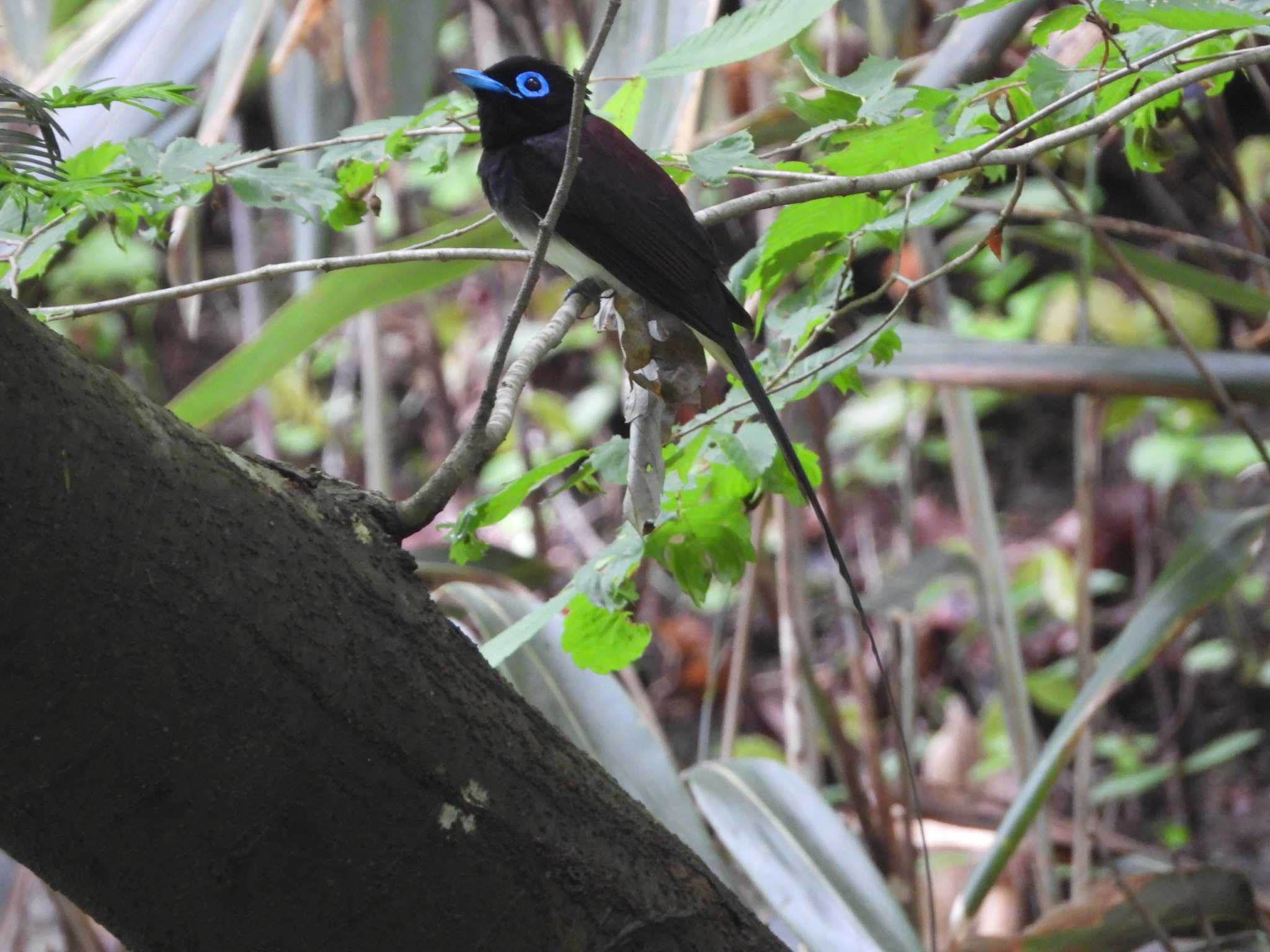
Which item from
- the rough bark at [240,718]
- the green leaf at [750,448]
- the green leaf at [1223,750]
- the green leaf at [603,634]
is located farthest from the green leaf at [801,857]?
the green leaf at [1223,750]

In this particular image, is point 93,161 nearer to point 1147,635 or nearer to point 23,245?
point 23,245

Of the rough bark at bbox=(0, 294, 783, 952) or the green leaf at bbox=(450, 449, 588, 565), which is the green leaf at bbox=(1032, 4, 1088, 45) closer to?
the green leaf at bbox=(450, 449, 588, 565)

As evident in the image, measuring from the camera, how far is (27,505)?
646 mm

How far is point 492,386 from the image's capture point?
0.99 m

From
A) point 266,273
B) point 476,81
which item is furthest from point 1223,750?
point 266,273

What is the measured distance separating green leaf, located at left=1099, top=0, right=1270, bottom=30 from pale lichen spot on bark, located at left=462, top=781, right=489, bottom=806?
0.73 m

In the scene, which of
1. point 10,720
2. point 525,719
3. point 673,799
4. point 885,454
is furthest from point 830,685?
point 10,720

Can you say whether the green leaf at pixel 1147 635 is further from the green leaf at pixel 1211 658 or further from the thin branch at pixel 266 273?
the green leaf at pixel 1211 658

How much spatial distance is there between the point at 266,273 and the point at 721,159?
0.44 metres

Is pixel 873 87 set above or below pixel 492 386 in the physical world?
above

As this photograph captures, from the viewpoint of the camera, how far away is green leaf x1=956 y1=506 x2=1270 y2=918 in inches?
73.6

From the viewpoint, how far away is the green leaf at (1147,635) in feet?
6.14

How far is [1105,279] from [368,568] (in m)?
4.12

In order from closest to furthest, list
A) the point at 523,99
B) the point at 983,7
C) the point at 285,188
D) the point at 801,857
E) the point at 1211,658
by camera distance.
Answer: the point at 983,7 < the point at 285,188 < the point at 801,857 < the point at 523,99 < the point at 1211,658
